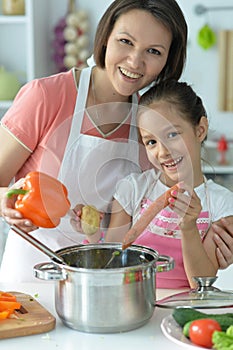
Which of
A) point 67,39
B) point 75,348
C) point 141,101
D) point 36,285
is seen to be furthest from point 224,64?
point 75,348

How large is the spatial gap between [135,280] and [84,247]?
0.17 meters

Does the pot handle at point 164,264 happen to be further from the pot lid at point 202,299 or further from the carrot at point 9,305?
the carrot at point 9,305

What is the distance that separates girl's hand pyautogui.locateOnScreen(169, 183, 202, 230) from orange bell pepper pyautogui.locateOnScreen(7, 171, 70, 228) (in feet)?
0.66

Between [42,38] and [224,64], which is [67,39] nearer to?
→ [42,38]

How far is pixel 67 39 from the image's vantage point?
10.7 ft

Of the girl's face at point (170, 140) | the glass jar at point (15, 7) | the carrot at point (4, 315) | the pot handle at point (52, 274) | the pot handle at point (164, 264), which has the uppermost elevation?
the glass jar at point (15, 7)

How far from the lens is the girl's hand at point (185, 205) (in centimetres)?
123

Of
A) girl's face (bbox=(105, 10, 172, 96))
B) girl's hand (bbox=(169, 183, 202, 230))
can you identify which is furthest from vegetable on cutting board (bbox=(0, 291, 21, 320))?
girl's face (bbox=(105, 10, 172, 96))

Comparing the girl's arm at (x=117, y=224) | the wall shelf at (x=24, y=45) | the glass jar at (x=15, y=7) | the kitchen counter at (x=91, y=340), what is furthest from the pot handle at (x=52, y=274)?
the glass jar at (x=15, y=7)

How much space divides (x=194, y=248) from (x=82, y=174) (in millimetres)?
290

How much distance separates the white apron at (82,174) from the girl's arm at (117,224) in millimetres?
24

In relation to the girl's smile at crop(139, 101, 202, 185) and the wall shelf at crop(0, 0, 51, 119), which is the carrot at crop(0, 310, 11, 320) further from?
the wall shelf at crop(0, 0, 51, 119)

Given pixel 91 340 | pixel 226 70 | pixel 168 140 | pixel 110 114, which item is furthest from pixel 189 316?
pixel 226 70

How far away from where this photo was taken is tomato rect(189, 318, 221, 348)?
3.35ft
